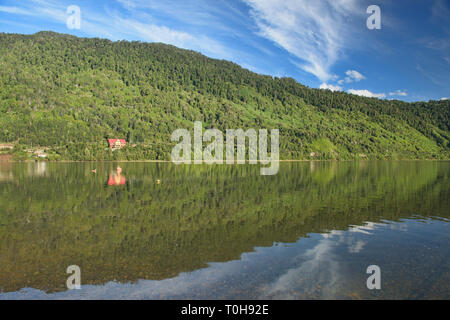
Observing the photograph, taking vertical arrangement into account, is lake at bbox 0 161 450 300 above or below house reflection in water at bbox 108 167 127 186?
below

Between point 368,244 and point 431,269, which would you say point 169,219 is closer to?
point 368,244

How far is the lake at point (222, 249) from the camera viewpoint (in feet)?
43.3

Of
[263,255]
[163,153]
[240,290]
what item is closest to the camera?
[240,290]

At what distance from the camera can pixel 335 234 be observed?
22.2 m

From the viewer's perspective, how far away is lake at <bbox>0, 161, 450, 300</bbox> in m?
13.2

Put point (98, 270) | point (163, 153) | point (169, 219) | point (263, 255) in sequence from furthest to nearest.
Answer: point (163, 153) < point (169, 219) < point (263, 255) < point (98, 270)

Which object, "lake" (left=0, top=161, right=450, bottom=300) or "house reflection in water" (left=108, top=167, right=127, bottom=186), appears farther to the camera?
"house reflection in water" (left=108, top=167, right=127, bottom=186)

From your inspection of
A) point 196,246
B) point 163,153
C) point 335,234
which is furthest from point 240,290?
point 163,153

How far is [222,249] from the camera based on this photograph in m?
18.3

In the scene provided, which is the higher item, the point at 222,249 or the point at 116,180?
the point at 116,180

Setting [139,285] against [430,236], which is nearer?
[139,285]

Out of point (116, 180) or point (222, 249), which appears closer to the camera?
point (222, 249)
